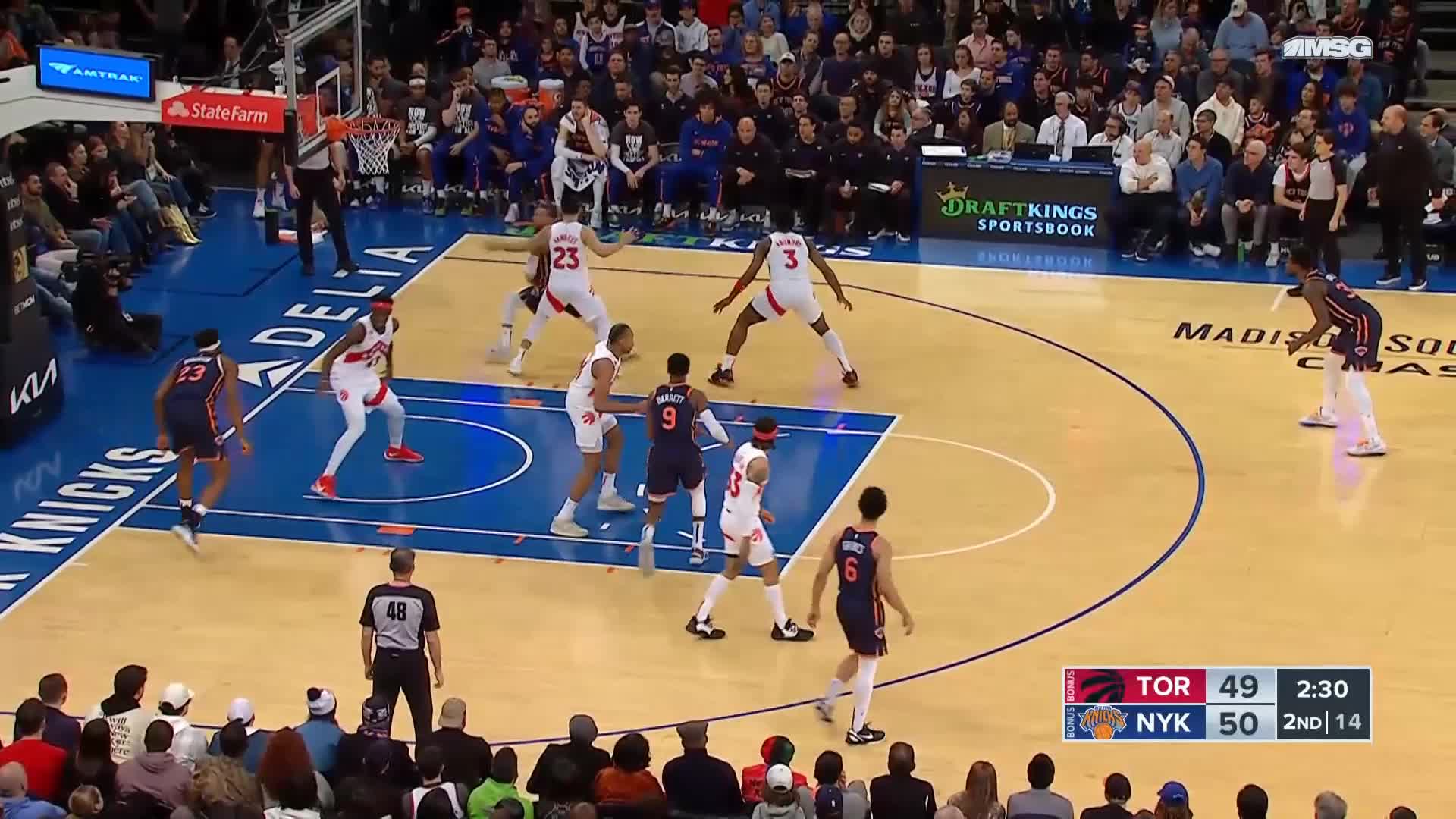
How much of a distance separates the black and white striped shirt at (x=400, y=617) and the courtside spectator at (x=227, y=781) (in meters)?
1.87

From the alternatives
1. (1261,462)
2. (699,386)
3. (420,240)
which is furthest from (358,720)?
(420,240)

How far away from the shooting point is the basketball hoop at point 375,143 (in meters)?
26.9

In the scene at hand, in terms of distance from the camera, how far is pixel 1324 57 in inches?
1065

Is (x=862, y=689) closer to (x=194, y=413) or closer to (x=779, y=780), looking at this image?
(x=779, y=780)

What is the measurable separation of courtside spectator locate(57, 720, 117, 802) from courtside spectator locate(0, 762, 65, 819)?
37 centimetres

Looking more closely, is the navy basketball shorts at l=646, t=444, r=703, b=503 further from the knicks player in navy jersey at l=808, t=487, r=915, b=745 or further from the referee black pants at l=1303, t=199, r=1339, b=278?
the referee black pants at l=1303, t=199, r=1339, b=278

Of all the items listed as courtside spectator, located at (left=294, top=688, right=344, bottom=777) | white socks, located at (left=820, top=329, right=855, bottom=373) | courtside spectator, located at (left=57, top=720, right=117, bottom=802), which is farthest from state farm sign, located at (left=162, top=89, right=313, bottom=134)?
courtside spectator, located at (left=57, top=720, right=117, bottom=802)

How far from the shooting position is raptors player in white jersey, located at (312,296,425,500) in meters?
18.2

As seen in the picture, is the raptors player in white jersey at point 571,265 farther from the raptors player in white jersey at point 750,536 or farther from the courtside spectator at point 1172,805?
the courtside spectator at point 1172,805

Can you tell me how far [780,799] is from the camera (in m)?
11.3

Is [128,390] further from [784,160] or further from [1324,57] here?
[1324,57]

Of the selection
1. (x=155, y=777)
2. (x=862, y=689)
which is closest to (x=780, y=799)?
(x=862, y=689)

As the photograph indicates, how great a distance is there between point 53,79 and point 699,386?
6446 millimetres

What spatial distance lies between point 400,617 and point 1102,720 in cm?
449
